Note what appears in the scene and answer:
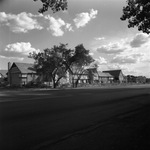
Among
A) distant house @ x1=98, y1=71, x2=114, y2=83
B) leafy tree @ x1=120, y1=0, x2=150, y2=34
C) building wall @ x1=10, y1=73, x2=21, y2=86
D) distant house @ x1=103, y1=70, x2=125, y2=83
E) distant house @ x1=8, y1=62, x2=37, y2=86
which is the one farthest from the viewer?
distant house @ x1=103, y1=70, x2=125, y2=83

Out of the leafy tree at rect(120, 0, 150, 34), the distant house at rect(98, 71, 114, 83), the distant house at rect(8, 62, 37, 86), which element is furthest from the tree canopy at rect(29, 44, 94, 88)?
the distant house at rect(98, 71, 114, 83)

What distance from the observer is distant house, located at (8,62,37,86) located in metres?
56.6

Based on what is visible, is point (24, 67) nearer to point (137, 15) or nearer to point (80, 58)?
point (80, 58)

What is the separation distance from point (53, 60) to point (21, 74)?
1627 centimetres

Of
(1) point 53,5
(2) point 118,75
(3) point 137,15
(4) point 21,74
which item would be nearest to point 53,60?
(4) point 21,74

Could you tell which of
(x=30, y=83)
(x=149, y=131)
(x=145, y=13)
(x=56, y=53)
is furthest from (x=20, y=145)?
(x=30, y=83)

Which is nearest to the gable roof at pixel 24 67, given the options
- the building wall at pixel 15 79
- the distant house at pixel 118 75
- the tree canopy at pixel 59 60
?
the building wall at pixel 15 79

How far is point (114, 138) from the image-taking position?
4973 mm

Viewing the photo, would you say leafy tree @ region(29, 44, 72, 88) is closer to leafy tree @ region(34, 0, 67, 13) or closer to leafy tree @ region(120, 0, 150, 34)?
leafy tree @ region(120, 0, 150, 34)

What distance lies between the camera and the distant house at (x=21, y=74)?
56628 mm

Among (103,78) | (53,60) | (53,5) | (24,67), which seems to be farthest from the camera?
(103,78)

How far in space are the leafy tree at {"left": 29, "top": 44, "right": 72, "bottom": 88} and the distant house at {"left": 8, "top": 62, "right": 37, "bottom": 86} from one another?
429 inches

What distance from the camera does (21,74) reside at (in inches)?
2215

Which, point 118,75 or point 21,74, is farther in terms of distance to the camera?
point 118,75
